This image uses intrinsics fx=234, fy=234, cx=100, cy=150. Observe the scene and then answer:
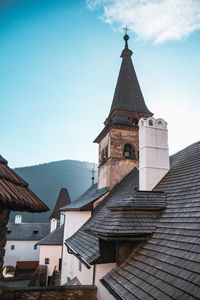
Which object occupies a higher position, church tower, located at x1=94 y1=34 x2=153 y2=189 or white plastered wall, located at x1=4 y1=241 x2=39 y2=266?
church tower, located at x1=94 y1=34 x2=153 y2=189

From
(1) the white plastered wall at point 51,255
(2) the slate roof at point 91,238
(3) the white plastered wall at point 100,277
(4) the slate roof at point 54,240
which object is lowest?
(1) the white plastered wall at point 51,255

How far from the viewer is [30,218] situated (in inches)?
2665

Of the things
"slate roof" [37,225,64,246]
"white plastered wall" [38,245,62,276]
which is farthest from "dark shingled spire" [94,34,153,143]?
"white plastered wall" [38,245,62,276]

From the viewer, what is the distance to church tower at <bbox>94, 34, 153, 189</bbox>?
15.2 metres

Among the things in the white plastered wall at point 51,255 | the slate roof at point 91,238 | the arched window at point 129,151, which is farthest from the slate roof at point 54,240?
the arched window at point 129,151

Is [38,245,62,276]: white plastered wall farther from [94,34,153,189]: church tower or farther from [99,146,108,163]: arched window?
[99,146,108,163]: arched window

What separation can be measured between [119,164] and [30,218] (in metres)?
59.7

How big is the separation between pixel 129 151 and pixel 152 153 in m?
7.89

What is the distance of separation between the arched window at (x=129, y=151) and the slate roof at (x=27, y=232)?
3335cm

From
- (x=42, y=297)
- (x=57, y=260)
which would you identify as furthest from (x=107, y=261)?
(x=57, y=260)

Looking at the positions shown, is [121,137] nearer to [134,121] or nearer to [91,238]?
[134,121]

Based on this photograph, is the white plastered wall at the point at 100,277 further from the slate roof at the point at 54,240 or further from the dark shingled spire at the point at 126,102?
the slate roof at the point at 54,240

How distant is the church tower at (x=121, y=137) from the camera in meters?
15.2

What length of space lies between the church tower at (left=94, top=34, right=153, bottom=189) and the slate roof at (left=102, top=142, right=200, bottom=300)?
8593mm
